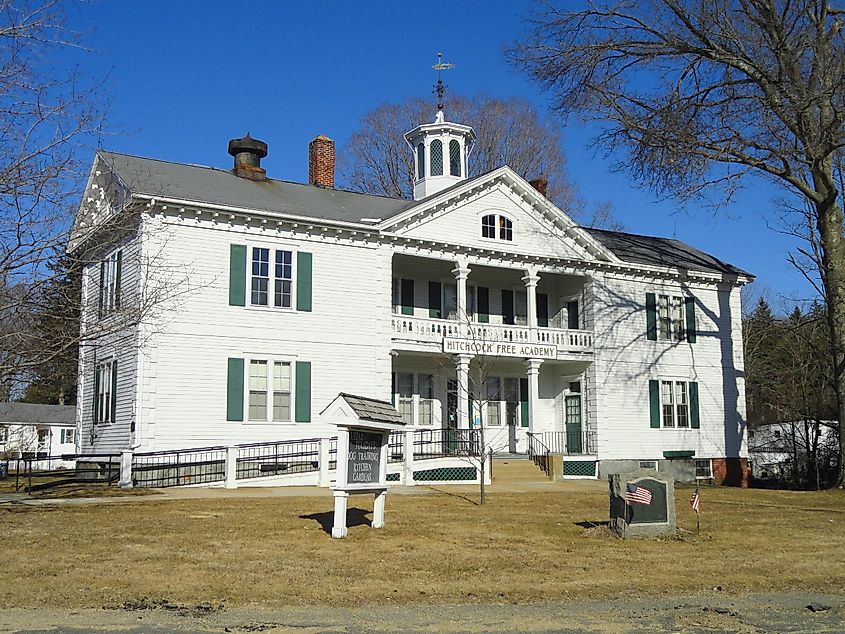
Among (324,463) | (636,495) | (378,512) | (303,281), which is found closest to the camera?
(636,495)

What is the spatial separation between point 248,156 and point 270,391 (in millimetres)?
8510

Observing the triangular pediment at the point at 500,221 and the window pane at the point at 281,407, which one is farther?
the triangular pediment at the point at 500,221

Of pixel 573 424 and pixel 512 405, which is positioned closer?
→ pixel 512 405

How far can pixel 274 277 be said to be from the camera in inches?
1012

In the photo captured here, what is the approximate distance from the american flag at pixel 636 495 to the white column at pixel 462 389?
14046mm

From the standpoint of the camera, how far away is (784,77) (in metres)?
23.7

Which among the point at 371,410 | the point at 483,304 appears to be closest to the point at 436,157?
the point at 483,304

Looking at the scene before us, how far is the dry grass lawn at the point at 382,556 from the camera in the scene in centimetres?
1012

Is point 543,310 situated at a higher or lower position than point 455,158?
lower

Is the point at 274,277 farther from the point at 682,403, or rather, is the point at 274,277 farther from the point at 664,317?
the point at 682,403

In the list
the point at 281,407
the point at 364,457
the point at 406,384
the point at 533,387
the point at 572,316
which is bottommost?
the point at 364,457

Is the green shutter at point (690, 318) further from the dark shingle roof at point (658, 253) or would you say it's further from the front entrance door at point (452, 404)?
the front entrance door at point (452, 404)

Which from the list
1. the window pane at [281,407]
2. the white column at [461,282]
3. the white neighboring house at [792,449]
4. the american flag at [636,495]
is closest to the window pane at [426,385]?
the white column at [461,282]

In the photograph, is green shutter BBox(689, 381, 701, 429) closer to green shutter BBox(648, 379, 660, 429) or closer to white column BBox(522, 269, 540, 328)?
green shutter BBox(648, 379, 660, 429)
